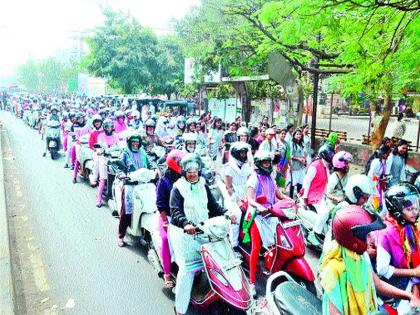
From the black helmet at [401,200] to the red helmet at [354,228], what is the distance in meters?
0.76

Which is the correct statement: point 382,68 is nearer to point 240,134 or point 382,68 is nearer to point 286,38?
point 286,38

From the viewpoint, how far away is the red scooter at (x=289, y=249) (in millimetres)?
4238

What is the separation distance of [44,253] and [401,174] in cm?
591

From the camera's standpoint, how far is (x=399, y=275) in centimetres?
305

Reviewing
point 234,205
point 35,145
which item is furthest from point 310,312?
point 35,145

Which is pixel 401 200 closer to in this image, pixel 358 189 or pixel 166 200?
pixel 358 189

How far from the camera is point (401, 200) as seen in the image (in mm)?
3100

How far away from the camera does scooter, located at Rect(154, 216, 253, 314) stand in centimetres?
379

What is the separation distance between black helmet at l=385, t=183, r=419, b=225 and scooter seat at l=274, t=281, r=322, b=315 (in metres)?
0.89

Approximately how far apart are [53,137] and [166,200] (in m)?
10.5

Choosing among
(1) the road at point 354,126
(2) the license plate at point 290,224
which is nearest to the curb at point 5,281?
(2) the license plate at point 290,224

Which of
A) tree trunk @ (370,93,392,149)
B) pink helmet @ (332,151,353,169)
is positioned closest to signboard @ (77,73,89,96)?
tree trunk @ (370,93,392,149)

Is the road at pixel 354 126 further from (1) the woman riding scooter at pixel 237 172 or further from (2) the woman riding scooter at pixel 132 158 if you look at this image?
(1) the woman riding scooter at pixel 237 172

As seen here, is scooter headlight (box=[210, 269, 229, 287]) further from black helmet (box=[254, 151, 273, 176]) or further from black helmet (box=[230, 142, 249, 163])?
black helmet (box=[230, 142, 249, 163])
